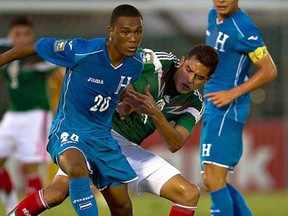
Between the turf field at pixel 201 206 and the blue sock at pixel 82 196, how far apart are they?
12.8 feet

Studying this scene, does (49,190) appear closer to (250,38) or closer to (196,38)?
(250,38)

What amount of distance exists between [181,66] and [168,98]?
11.7 inches

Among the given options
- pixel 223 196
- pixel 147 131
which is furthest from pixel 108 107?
pixel 223 196

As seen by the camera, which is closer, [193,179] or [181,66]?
[181,66]

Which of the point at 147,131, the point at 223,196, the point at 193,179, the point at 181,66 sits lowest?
the point at 193,179

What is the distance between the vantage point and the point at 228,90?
902cm

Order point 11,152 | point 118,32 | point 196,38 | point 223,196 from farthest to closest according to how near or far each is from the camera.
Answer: point 196,38 < point 11,152 < point 223,196 < point 118,32

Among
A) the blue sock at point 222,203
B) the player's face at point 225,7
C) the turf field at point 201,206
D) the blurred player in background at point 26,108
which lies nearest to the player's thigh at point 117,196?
the blue sock at point 222,203

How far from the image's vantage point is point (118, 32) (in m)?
7.32

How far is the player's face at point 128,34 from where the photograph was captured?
7273 mm

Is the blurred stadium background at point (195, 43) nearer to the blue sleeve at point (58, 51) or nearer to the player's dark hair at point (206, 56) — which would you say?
the player's dark hair at point (206, 56)

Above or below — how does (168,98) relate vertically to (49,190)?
above

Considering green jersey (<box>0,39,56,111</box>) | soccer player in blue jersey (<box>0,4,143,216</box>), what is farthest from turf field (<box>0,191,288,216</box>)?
soccer player in blue jersey (<box>0,4,143,216</box>)

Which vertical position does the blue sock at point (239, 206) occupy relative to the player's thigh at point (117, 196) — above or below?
below
